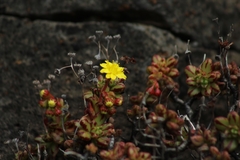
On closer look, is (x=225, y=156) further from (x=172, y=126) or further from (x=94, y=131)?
(x=94, y=131)

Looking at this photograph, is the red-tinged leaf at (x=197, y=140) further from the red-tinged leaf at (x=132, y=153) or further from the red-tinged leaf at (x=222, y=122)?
the red-tinged leaf at (x=132, y=153)

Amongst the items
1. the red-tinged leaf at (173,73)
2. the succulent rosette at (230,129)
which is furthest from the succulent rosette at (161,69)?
the succulent rosette at (230,129)

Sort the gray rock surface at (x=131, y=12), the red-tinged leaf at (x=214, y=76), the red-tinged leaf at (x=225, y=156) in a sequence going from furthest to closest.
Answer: the gray rock surface at (x=131, y=12)
the red-tinged leaf at (x=214, y=76)
the red-tinged leaf at (x=225, y=156)

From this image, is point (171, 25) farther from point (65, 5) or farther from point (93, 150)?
point (93, 150)

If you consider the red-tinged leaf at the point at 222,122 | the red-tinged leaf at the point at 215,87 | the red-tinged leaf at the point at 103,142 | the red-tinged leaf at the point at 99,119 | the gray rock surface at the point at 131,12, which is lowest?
the red-tinged leaf at the point at 103,142

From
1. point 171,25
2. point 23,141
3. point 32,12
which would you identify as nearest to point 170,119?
point 23,141

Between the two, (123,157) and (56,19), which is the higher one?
(56,19)

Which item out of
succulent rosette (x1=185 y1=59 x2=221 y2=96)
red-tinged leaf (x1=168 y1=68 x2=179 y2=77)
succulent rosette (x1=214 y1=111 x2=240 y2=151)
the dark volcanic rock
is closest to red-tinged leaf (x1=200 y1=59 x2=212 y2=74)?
succulent rosette (x1=185 y1=59 x2=221 y2=96)
